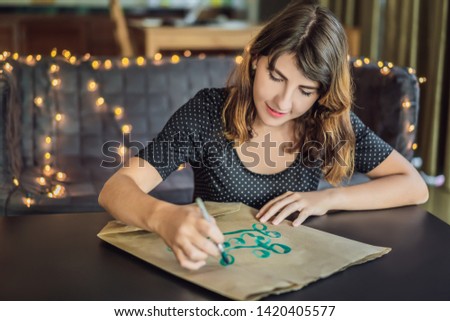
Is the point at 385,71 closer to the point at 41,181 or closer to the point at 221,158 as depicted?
the point at 221,158

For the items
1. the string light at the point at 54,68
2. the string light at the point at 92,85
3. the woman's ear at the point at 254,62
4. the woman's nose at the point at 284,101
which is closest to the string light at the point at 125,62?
the string light at the point at 92,85

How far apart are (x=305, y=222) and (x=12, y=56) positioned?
140 cm

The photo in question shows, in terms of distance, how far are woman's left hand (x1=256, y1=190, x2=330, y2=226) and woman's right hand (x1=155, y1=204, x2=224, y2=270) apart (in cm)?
23

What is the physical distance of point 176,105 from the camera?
2.30m

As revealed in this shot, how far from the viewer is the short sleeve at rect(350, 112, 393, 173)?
4.57ft

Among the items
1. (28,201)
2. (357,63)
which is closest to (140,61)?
(28,201)

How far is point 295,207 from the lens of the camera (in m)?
1.15

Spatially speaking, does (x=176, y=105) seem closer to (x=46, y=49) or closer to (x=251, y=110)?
(x=251, y=110)

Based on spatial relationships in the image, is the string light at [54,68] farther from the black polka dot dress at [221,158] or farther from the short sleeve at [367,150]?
the short sleeve at [367,150]

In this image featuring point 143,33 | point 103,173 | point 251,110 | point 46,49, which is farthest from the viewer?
point 46,49

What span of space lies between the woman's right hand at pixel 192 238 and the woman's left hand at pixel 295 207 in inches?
9.2

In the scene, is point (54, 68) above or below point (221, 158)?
above

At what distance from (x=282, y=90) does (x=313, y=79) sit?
0.06 meters
